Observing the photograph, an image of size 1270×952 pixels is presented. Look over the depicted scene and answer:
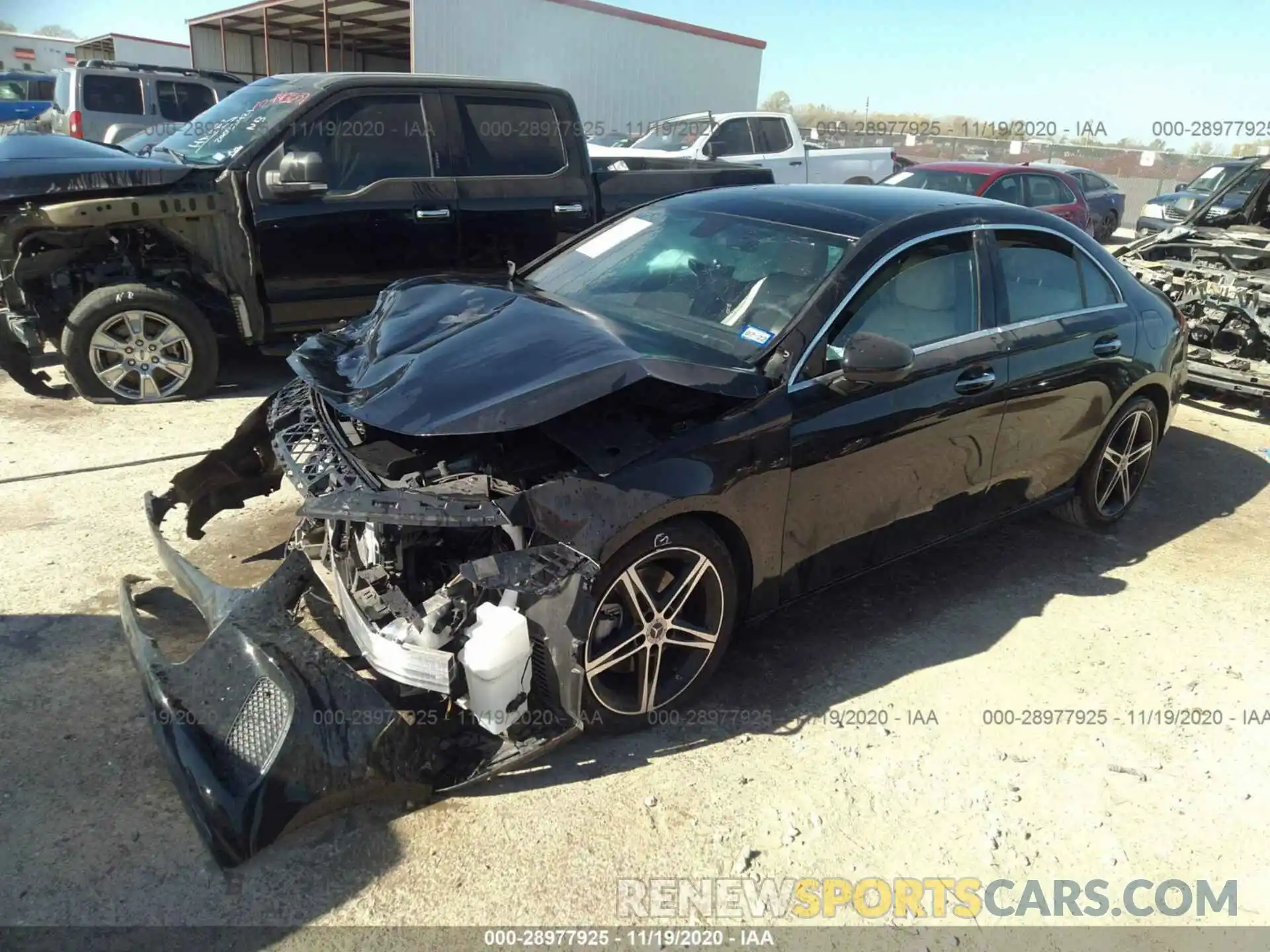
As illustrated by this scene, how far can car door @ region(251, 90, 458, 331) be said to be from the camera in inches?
239

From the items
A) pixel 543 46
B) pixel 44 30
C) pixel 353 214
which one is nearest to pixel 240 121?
pixel 353 214

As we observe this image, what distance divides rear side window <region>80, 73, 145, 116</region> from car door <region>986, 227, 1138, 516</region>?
52.1ft

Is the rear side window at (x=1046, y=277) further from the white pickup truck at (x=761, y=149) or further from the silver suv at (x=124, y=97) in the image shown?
the silver suv at (x=124, y=97)

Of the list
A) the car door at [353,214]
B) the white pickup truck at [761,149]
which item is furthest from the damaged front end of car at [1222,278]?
the white pickup truck at [761,149]

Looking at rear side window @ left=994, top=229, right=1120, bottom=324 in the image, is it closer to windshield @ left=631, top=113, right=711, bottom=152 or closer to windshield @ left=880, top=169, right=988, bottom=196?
windshield @ left=880, top=169, right=988, bottom=196

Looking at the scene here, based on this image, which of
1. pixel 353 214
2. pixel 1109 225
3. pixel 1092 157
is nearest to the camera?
pixel 353 214

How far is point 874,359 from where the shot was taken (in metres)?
3.11

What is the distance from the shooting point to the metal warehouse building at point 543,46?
1762 centimetres

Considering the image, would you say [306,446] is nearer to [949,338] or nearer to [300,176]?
[949,338]

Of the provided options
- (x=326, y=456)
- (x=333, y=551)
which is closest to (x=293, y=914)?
(x=333, y=551)

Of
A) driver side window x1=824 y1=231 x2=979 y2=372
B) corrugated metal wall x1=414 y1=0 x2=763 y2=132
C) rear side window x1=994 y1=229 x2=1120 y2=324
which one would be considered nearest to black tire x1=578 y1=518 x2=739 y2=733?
driver side window x1=824 y1=231 x2=979 y2=372

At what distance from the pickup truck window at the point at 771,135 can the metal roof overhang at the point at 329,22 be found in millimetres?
7976

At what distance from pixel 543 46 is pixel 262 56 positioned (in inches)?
512

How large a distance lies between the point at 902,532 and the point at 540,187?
4.33 m
